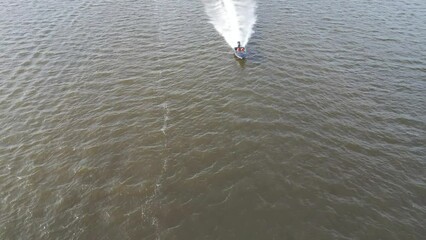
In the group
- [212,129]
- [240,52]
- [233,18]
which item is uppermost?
[233,18]

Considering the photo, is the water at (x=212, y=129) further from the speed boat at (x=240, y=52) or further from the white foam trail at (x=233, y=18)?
the speed boat at (x=240, y=52)

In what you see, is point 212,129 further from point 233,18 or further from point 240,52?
point 233,18

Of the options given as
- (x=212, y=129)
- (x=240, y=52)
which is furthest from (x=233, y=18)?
(x=212, y=129)

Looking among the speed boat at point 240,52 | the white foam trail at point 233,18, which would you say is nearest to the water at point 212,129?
the white foam trail at point 233,18

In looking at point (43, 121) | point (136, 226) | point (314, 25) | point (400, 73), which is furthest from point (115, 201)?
point (314, 25)

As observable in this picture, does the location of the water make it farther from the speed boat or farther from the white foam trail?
the speed boat

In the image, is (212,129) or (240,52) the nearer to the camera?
(212,129)

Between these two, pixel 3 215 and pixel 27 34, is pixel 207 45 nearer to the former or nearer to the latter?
pixel 27 34
